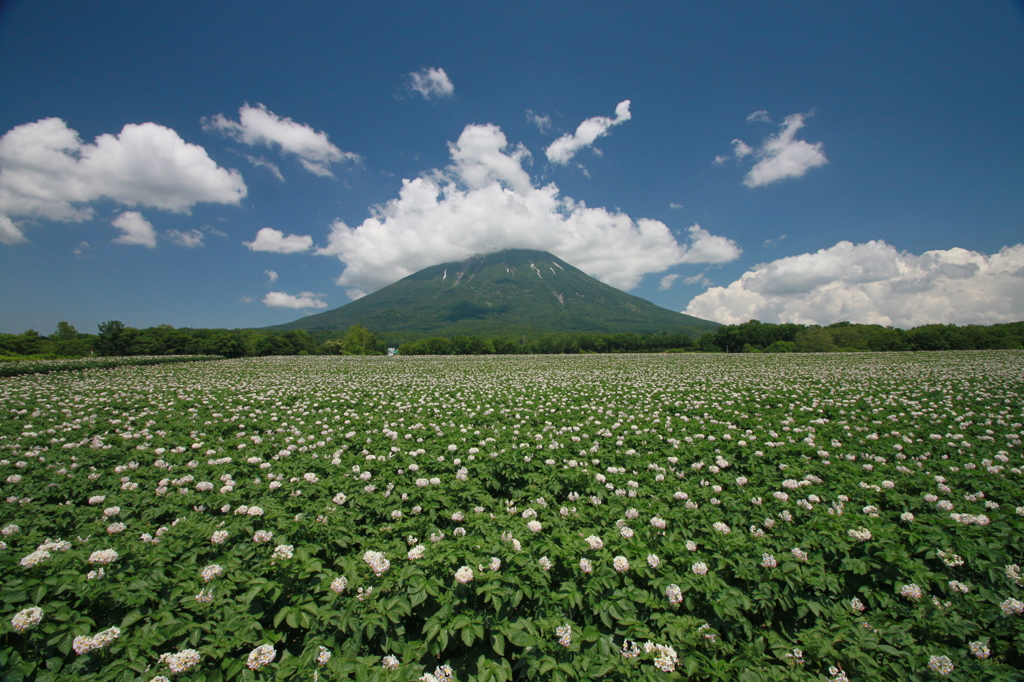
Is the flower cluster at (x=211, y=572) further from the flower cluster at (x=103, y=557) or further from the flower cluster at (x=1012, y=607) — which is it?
the flower cluster at (x=1012, y=607)

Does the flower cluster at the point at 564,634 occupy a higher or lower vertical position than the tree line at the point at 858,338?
lower

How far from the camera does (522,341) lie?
326 feet

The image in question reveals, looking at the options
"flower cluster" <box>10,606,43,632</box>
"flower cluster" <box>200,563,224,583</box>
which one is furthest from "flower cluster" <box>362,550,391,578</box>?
"flower cluster" <box>10,606,43,632</box>

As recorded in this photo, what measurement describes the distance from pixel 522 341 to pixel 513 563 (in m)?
96.1

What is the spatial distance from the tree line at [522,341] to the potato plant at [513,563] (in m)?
62.4

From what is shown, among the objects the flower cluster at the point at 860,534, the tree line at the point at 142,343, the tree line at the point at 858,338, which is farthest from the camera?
the tree line at the point at 858,338

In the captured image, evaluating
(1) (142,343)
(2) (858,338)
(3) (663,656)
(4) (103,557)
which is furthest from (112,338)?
(2) (858,338)

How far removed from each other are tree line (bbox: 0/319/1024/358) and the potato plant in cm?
6235

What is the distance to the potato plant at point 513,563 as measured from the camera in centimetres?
259

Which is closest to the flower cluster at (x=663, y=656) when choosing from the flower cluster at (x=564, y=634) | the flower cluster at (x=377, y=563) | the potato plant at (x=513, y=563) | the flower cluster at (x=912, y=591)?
the potato plant at (x=513, y=563)

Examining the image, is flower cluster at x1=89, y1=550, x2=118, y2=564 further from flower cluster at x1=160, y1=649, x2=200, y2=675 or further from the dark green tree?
the dark green tree

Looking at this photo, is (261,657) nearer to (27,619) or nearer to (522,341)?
(27,619)

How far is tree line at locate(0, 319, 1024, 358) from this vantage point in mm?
53344

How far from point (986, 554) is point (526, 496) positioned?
4865mm
